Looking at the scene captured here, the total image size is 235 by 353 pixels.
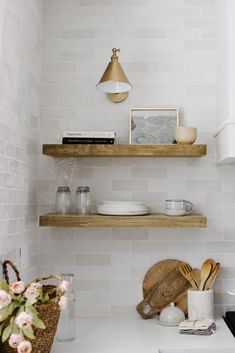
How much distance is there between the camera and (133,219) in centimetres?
186

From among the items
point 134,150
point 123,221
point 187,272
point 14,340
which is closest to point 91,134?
point 134,150

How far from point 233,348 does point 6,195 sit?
115 cm

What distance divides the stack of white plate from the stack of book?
0.32 metres

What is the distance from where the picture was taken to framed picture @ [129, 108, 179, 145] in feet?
6.82

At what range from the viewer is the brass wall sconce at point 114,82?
1886 millimetres

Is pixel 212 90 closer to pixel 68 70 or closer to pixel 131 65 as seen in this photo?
pixel 131 65

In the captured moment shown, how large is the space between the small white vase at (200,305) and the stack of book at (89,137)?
0.88m

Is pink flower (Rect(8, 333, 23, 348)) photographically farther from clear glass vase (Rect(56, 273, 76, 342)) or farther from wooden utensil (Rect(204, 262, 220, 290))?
wooden utensil (Rect(204, 262, 220, 290))

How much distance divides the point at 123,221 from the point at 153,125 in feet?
1.91

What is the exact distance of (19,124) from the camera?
5.87ft

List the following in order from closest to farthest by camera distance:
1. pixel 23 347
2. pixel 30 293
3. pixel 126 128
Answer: pixel 23 347, pixel 30 293, pixel 126 128

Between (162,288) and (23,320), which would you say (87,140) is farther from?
(23,320)

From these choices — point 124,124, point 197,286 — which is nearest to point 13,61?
point 124,124

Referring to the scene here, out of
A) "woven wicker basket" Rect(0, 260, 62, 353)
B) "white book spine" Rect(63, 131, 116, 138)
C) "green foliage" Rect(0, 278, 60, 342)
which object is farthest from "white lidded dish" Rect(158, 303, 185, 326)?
"white book spine" Rect(63, 131, 116, 138)
